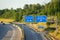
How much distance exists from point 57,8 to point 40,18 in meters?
24.7

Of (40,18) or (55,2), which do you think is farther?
(55,2)

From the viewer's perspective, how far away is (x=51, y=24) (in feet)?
251

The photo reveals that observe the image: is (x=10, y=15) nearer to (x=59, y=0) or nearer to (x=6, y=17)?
(x=6, y=17)

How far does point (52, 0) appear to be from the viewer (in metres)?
71.1

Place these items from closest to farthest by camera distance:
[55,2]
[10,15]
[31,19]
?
[31,19] < [55,2] < [10,15]

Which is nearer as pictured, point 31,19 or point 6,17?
point 31,19

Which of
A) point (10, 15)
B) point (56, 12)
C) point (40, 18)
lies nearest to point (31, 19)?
point (40, 18)

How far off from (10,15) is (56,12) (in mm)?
98992

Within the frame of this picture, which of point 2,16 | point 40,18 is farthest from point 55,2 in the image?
point 2,16

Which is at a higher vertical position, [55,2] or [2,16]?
[55,2]

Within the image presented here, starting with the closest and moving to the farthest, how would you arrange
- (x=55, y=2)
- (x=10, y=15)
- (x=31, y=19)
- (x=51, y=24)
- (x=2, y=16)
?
(x=31, y=19), (x=55, y=2), (x=51, y=24), (x=10, y=15), (x=2, y=16)

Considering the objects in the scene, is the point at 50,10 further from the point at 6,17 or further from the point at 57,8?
the point at 6,17

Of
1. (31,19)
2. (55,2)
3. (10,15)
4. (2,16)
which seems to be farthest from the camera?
(2,16)

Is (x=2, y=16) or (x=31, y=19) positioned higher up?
(x=31, y=19)
